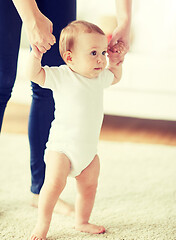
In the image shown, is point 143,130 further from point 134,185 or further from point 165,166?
point 134,185

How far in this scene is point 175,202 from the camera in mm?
1444

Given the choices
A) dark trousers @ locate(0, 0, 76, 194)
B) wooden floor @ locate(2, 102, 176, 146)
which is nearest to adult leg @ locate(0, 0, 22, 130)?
dark trousers @ locate(0, 0, 76, 194)

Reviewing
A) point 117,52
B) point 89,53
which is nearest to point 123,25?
point 117,52

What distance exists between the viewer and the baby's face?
1.03 m

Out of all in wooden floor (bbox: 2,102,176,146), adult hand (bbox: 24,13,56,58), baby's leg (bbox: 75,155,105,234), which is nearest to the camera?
adult hand (bbox: 24,13,56,58)

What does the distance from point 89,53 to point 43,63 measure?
290mm

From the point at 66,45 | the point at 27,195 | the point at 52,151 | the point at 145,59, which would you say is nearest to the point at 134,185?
the point at 27,195

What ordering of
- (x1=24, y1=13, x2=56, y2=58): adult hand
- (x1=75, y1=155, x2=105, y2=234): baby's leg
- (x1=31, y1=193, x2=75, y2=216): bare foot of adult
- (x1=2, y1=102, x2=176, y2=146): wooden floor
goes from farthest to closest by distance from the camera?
(x1=2, y1=102, x2=176, y2=146): wooden floor, (x1=31, y1=193, x2=75, y2=216): bare foot of adult, (x1=75, y1=155, x2=105, y2=234): baby's leg, (x1=24, y1=13, x2=56, y2=58): adult hand

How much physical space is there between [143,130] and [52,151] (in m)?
1.50

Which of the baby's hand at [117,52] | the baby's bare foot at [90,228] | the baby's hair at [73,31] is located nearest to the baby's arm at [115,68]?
the baby's hand at [117,52]

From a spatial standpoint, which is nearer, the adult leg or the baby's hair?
the baby's hair

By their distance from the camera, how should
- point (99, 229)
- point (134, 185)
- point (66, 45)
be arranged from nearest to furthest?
point (66, 45)
point (99, 229)
point (134, 185)

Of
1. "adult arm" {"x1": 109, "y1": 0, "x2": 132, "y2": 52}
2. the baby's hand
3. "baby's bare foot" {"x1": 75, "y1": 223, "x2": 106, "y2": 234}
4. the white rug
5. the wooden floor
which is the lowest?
the wooden floor

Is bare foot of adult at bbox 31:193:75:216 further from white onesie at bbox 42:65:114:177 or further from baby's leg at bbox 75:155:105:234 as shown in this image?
white onesie at bbox 42:65:114:177
